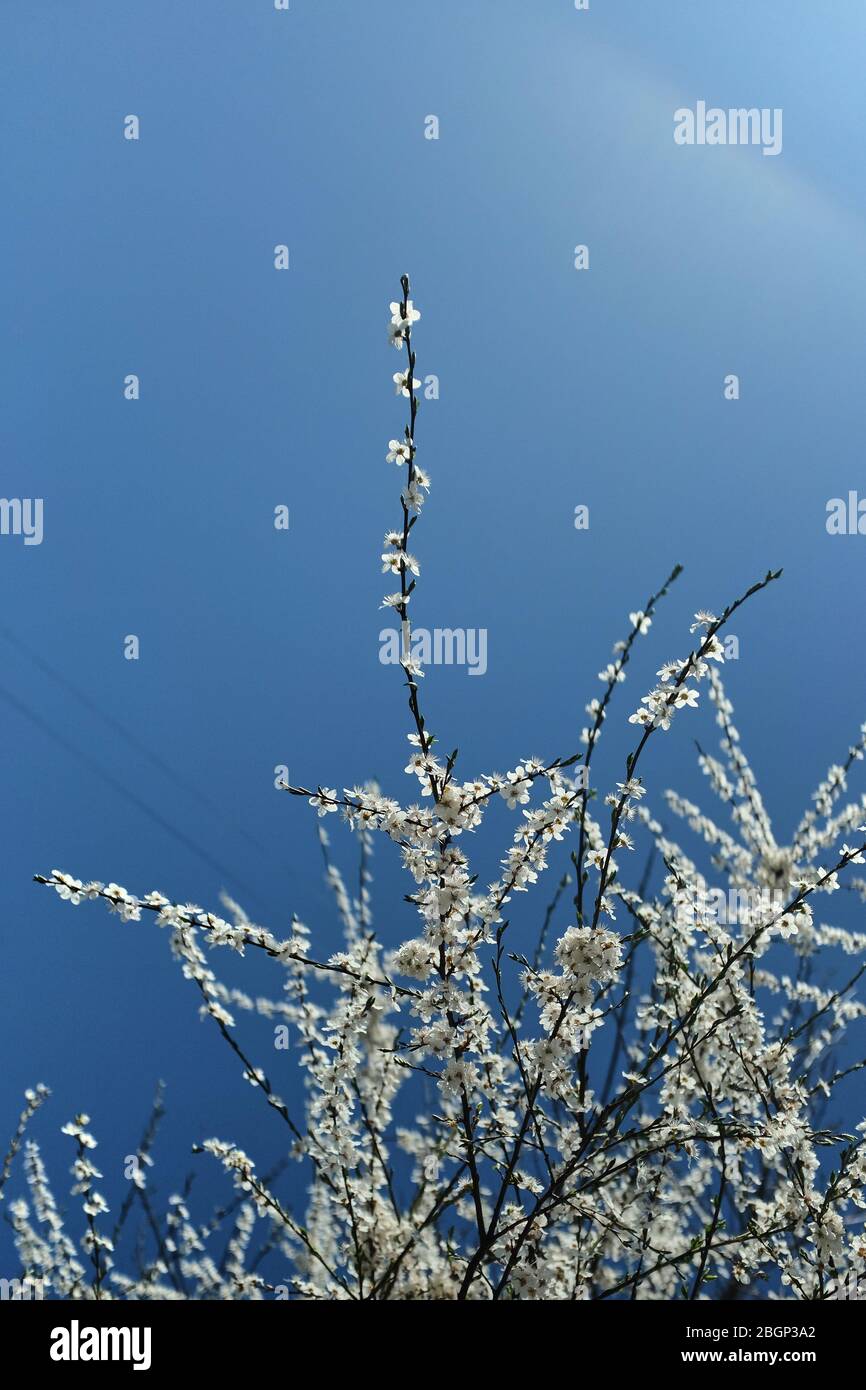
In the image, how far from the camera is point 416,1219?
7.55 feet

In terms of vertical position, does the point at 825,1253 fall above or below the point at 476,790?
below

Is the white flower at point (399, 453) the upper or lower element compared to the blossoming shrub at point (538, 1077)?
upper

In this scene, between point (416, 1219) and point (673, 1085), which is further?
point (416, 1219)

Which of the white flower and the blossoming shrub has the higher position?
the white flower
